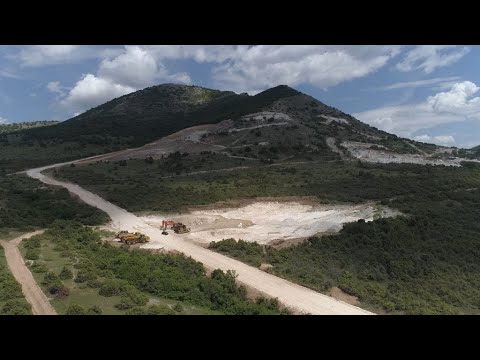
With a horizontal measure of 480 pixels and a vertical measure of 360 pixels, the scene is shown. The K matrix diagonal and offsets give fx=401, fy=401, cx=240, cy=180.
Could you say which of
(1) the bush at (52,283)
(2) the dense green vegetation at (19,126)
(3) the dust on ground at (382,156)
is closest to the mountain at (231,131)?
(3) the dust on ground at (382,156)

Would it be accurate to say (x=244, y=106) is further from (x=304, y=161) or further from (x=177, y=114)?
(x=304, y=161)

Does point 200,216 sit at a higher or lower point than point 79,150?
lower

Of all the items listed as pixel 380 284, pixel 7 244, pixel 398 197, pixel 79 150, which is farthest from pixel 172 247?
pixel 79 150

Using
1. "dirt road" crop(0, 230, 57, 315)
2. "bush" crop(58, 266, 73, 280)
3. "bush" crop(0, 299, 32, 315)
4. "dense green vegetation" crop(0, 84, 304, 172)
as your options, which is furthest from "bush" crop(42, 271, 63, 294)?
"dense green vegetation" crop(0, 84, 304, 172)

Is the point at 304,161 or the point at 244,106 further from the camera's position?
the point at 244,106

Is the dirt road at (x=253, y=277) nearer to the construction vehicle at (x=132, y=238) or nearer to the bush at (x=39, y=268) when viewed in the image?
the construction vehicle at (x=132, y=238)
